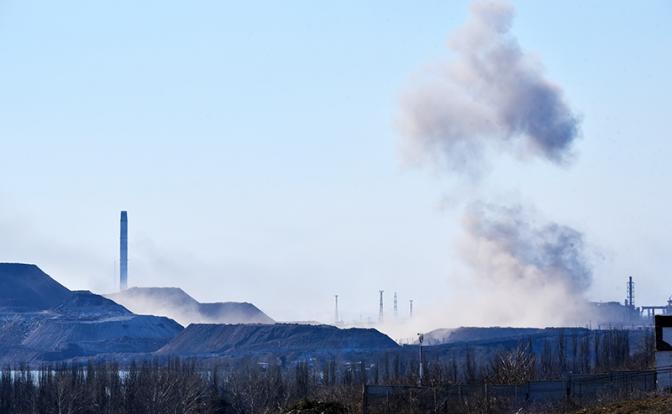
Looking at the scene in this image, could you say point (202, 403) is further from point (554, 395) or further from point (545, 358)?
point (554, 395)

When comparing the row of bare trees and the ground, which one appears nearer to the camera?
the ground

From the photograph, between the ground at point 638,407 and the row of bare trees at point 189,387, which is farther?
the row of bare trees at point 189,387

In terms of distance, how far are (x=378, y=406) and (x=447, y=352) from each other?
123 m

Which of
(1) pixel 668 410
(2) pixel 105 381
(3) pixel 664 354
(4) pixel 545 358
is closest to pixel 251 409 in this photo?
(2) pixel 105 381

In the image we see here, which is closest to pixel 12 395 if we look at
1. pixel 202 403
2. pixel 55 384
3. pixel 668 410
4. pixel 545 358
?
pixel 55 384

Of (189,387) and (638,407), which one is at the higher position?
(189,387)

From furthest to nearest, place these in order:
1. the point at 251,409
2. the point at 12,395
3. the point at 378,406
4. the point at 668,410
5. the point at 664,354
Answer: the point at 12,395 < the point at 251,409 < the point at 664,354 < the point at 378,406 < the point at 668,410

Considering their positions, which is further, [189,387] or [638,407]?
[189,387]

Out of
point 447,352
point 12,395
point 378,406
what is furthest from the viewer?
point 447,352

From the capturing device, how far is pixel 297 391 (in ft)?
310

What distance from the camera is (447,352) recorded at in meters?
170

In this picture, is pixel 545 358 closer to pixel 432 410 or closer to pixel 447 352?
pixel 432 410

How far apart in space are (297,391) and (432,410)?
153 feet

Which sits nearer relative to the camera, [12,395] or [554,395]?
[554,395]
